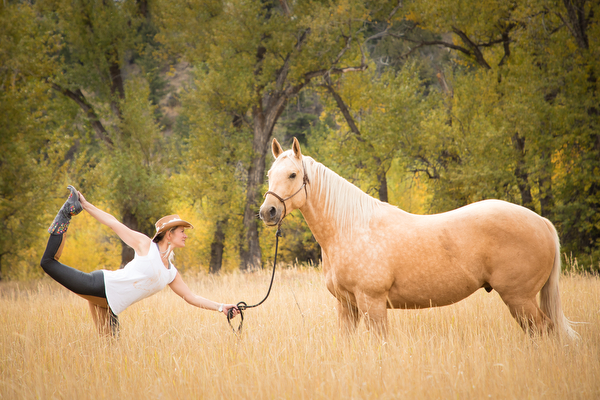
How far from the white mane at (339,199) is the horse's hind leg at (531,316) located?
149cm

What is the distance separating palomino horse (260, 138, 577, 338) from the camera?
11.3 ft

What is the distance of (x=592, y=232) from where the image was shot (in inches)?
443

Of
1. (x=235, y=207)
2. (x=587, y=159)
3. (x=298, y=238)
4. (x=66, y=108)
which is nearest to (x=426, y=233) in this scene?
(x=587, y=159)

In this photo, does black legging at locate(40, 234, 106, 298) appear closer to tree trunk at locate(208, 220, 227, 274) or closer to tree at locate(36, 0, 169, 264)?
tree at locate(36, 0, 169, 264)

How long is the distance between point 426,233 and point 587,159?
9745mm

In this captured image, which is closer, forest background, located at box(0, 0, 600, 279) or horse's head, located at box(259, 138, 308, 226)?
horse's head, located at box(259, 138, 308, 226)

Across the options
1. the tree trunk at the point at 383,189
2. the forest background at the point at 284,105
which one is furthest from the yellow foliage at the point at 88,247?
the tree trunk at the point at 383,189

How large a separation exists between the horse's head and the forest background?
394 inches

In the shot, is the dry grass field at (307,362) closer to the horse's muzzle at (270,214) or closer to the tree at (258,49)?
the horse's muzzle at (270,214)

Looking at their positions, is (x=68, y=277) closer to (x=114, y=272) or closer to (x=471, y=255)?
(x=114, y=272)

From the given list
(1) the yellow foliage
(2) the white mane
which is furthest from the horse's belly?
(1) the yellow foliage

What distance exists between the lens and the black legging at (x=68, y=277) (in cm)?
351

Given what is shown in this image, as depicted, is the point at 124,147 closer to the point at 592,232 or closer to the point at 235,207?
the point at 235,207

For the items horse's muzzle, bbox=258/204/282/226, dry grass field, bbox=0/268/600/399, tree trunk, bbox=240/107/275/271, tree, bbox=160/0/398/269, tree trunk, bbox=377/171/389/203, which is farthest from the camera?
tree trunk, bbox=377/171/389/203
